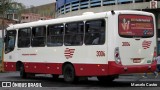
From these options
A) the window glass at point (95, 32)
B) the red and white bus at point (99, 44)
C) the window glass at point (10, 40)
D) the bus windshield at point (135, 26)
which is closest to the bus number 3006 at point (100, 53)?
the red and white bus at point (99, 44)

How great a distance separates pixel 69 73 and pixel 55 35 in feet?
6.42

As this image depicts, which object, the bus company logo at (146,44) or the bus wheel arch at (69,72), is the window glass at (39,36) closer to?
the bus wheel arch at (69,72)

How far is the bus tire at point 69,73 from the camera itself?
17234mm

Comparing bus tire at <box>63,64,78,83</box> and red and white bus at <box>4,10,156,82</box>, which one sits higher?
red and white bus at <box>4,10,156,82</box>

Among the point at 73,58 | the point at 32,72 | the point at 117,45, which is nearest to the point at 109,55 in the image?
the point at 117,45

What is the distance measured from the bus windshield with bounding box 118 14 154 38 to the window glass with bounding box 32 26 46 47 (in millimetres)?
4852

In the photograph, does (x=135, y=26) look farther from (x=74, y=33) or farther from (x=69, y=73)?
(x=69, y=73)

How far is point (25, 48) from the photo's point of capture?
829 inches

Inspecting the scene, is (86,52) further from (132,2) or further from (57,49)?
(132,2)

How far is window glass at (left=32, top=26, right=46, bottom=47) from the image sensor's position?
63.4 feet

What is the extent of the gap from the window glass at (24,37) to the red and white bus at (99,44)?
123 centimetres

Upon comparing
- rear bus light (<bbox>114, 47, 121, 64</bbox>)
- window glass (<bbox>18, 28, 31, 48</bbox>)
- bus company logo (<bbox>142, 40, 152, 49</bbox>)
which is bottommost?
rear bus light (<bbox>114, 47, 121, 64</bbox>)

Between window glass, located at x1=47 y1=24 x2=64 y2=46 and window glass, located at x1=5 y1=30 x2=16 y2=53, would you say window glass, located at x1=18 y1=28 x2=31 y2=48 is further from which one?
window glass, located at x1=47 y1=24 x2=64 y2=46

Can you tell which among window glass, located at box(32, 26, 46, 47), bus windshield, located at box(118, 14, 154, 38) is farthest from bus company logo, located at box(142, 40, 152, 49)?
window glass, located at box(32, 26, 46, 47)
